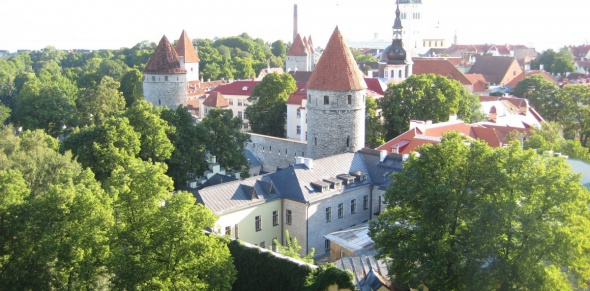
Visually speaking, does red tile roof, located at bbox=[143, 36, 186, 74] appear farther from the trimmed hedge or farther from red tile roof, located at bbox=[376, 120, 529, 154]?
the trimmed hedge

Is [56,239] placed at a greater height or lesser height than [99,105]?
lesser

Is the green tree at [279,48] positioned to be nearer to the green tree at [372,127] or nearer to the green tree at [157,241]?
the green tree at [372,127]

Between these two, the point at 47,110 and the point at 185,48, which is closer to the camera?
the point at 47,110

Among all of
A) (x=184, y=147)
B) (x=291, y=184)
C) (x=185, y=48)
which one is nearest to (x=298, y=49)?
(x=185, y=48)

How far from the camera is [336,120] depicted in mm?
30250

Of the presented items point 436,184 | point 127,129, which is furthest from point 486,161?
point 127,129

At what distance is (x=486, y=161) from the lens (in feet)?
53.9

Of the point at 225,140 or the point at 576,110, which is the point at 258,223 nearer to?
the point at 225,140

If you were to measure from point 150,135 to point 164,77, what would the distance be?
1588cm

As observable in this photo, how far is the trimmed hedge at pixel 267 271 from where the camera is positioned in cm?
1834

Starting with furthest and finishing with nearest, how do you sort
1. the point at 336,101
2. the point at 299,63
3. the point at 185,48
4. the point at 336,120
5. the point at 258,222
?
the point at 299,63 → the point at 185,48 → the point at 336,120 → the point at 336,101 → the point at 258,222

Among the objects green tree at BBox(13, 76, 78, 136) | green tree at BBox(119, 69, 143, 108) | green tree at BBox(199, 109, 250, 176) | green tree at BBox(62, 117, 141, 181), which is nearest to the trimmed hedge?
green tree at BBox(62, 117, 141, 181)

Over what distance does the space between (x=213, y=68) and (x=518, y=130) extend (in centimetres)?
4769

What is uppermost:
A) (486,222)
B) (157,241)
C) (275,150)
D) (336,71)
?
(336,71)
